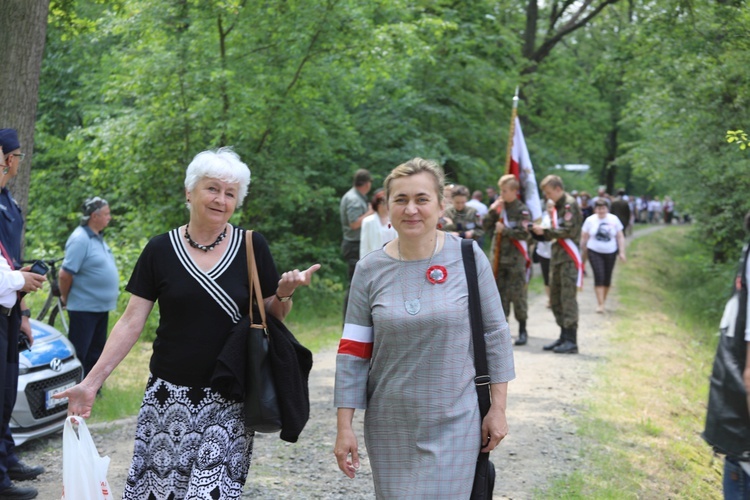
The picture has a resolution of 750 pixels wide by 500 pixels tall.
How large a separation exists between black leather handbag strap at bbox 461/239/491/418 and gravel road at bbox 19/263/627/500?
267 cm

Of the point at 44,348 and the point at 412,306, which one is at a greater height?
the point at 412,306

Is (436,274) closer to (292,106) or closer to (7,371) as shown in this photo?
(7,371)

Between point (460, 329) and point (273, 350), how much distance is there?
2.66 feet

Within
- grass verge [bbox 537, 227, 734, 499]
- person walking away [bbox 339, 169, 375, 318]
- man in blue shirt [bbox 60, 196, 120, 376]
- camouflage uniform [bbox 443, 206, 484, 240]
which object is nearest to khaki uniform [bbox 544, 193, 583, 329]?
grass verge [bbox 537, 227, 734, 499]

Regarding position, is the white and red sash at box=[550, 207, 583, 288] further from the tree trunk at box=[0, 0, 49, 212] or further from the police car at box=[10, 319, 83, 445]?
the tree trunk at box=[0, 0, 49, 212]

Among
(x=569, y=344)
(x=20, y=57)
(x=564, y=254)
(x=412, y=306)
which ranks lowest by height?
(x=569, y=344)

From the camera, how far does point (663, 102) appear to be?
17844mm

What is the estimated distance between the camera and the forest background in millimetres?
12562

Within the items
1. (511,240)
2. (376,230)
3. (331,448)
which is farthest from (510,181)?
(331,448)

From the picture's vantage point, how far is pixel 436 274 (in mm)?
3506

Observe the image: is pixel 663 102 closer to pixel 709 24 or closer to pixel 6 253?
pixel 709 24

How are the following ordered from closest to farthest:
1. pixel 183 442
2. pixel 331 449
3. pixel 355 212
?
pixel 183 442
pixel 331 449
pixel 355 212

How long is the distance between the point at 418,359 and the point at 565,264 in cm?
811

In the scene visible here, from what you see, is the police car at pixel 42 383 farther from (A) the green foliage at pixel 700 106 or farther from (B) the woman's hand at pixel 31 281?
(A) the green foliage at pixel 700 106
